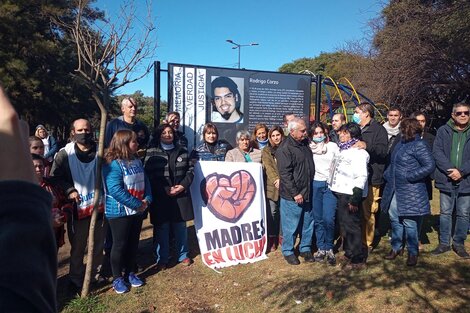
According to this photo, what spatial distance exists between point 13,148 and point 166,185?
14.1 ft

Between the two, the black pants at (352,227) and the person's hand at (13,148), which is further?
the black pants at (352,227)

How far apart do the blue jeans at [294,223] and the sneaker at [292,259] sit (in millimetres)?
44

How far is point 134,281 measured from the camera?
4449 millimetres

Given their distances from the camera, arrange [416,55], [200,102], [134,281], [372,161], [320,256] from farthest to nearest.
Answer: [416,55] < [200,102] < [372,161] < [320,256] < [134,281]

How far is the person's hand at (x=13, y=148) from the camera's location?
693 millimetres

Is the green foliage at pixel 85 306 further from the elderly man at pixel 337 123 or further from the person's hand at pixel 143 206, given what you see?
the elderly man at pixel 337 123

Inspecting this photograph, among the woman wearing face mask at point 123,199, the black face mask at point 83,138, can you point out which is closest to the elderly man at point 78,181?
the black face mask at point 83,138

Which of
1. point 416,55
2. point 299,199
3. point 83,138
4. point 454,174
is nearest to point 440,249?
point 454,174

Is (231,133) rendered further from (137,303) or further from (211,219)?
(137,303)

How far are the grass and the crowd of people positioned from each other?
0.21m

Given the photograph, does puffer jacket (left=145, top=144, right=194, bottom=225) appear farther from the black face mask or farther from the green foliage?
the green foliage

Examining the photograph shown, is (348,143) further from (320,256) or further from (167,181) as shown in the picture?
(167,181)

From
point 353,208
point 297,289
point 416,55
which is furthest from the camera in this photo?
point 416,55

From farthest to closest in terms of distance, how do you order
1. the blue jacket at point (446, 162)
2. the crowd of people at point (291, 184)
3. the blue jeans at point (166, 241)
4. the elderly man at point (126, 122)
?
the elderly man at point (126, 122)
the blue jacket at point (446, 162)
the blue jeans at point (166, 241)
the crowd of people at point (291, 184)
